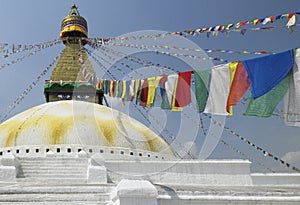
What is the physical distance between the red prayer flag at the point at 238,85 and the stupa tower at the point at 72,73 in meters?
12.4

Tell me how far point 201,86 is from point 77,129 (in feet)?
20.1

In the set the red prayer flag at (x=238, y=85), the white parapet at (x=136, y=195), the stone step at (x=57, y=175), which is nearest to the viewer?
the white parapet at (x=136, y=195)

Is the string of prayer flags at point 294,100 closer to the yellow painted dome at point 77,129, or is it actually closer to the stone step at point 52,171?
the stone step at point 52,171

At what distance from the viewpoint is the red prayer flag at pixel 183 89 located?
Answer: 8.80m

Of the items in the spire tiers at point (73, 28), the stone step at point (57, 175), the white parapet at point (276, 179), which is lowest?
the white parapet at point (276, 179)

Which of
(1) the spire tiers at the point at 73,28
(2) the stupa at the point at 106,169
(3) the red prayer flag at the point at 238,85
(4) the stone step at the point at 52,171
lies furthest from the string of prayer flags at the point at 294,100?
(1) the spire tiers at the point at 73,28

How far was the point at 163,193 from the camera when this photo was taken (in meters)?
5.04

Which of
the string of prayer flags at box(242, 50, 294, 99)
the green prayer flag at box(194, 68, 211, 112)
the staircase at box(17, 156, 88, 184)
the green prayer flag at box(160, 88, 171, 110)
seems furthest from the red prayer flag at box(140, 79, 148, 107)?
the string of prayer flags at box(242, 50, 294, 99)

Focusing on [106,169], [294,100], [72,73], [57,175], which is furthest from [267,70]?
[72,73]

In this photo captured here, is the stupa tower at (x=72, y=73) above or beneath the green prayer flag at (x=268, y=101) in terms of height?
above

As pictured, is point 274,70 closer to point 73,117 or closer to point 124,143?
point 124,143

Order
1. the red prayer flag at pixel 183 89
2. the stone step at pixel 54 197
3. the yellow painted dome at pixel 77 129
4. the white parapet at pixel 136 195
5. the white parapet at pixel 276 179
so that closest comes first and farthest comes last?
the white parapet at pixel 136 195 < the stone step at pixel 54 197 < the red prayer flag at pixel 183 89 < the white parapet at pixel 276 179 < the yellow painted dome at pixel 77 129

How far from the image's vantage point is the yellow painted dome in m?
12.5

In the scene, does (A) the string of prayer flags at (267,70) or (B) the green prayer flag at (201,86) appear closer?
(A) the string of prayer flags at (267,70)
